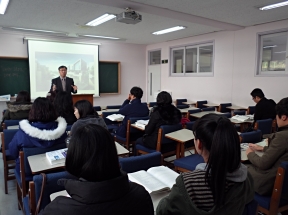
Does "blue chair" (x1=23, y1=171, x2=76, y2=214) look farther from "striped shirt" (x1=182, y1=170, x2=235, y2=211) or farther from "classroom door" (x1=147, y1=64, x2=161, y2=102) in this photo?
"classroom door" (x1=147, y1=64, x2=161, y2=102)

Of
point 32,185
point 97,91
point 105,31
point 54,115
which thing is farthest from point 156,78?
point 32,185

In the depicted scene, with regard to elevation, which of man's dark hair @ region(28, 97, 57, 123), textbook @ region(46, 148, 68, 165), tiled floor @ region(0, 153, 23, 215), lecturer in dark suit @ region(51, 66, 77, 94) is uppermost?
lecturer in dark suit @ region(51, 66, 77, 94)

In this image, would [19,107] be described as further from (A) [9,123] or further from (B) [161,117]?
(B) [161,117]

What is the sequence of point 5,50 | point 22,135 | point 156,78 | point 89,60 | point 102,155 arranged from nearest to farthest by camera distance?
point 102,155, point 22,135, point 5,50, point 89,60, point 156,78

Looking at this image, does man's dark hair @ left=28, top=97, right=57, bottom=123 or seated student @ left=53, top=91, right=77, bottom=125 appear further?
seated student @ left=53, top=91, right=77, bottom=125

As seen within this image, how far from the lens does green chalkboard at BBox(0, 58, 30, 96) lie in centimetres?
679

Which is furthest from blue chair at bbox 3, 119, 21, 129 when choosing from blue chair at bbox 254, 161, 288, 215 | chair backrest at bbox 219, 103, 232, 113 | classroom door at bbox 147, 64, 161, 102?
classroom door at bbox 147, 64, 161, 102

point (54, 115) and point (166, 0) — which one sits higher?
point (166, 0)

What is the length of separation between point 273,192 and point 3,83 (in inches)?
290

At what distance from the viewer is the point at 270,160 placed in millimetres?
1859

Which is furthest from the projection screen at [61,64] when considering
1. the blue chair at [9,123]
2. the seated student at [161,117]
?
the seated student at [161,117]

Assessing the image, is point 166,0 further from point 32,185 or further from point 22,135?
point 32,185

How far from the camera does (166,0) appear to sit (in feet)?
13.3

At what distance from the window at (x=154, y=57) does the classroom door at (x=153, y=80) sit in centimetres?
21
